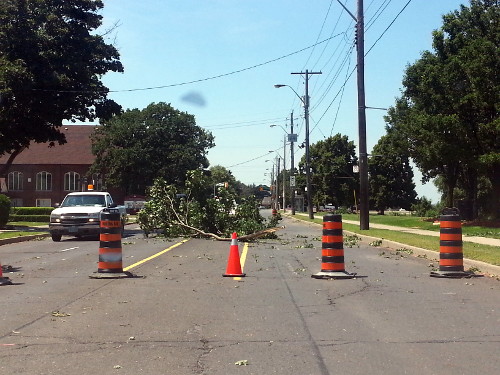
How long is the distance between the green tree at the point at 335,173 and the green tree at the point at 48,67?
58884mm

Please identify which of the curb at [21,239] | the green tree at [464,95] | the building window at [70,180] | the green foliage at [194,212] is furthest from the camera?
the building window at [70,180]

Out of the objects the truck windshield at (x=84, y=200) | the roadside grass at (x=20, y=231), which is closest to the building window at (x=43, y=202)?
the roadside grass at (x=20, y=231)

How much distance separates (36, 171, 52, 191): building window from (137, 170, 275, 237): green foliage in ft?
185

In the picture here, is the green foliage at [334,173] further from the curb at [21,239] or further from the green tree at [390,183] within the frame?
the curb at [21,239]

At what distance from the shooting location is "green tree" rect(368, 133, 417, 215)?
8019 centimetres

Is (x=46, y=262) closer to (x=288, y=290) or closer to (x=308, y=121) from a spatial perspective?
(x=288, y=290)

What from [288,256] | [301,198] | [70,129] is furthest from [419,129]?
[70,129]

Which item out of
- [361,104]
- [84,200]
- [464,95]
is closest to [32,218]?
[84,200]

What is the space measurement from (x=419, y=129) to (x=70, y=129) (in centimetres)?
6455

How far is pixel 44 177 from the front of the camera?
78.8 m

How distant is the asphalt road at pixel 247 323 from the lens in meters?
5.87

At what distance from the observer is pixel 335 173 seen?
89312 mm

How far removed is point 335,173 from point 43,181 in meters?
41.7

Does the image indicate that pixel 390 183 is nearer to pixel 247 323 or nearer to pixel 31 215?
pixel 31 215
